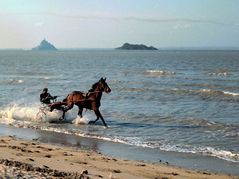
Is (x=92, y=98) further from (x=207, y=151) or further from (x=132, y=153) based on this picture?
(x=207, y=151)

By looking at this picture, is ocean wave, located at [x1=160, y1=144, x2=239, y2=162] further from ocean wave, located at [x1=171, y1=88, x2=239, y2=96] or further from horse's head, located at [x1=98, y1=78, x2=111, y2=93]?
ocean wave, located at [x1=171, y1=88, x2=239, y2=96]

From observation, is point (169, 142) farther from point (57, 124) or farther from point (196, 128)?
point (57, 124)

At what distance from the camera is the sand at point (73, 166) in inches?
380

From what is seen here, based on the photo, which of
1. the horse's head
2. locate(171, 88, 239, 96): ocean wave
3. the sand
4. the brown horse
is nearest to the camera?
the sand

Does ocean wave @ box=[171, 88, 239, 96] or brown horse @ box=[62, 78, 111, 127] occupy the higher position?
brown horse @ box=[62, 78, 111, 127]

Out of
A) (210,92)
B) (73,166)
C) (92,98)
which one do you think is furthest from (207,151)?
(210,92)

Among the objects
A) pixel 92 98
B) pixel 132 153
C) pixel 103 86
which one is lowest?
pixel 132 153

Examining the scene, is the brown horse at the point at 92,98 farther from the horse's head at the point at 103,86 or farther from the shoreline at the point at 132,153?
the shoreline at the point at 132,153

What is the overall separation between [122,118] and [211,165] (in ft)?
31.4

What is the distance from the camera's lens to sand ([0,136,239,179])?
31.7 ft

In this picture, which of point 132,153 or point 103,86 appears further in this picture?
point 103,86

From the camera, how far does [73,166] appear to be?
1138cm

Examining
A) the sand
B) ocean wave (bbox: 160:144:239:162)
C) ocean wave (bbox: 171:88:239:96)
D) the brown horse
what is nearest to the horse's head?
the brown horse

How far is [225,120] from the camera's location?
70.1 ft
